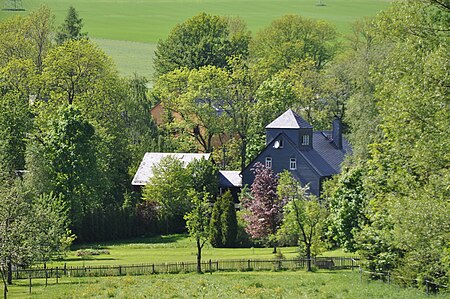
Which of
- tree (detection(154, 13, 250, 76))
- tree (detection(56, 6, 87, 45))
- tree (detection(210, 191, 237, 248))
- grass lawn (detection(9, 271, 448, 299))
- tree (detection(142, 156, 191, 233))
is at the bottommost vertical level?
grass lawn (detection(9, 271, 448, 299))

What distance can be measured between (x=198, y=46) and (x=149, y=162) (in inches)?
1389

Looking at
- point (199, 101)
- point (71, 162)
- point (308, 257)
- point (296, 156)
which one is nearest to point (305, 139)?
point (296, 156)

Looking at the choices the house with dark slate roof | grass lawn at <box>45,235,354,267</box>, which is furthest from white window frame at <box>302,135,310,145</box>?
grass lawn at <box>45,235,354,267</box>

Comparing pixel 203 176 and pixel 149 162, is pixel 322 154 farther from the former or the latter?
pixel 149 162

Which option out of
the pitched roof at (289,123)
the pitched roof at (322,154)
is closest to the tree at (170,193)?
the pitched roof at (322,154)

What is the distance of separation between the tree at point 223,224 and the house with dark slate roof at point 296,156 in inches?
405

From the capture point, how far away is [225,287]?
5103cm

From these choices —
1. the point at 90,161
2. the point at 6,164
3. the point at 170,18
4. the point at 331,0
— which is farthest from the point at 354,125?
the point at 331,0

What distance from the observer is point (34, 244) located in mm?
56281

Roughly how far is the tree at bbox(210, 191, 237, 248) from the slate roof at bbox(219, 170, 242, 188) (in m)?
11.0

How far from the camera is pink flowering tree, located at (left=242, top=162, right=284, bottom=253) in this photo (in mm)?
73562

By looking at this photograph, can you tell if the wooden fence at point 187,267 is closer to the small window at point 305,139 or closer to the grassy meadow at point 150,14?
the small window at point 305,139

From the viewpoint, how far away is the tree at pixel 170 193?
3189 inches

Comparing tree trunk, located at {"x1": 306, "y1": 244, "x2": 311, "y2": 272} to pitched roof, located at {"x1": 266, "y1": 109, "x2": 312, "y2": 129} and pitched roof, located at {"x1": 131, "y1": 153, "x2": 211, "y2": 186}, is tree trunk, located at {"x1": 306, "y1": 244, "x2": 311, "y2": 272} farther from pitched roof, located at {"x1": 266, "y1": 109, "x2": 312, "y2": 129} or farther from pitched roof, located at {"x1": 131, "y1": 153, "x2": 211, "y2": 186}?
pitched roof, located at {"x1": 131, "y1": 153, "x2": 211, "y2": 186}
